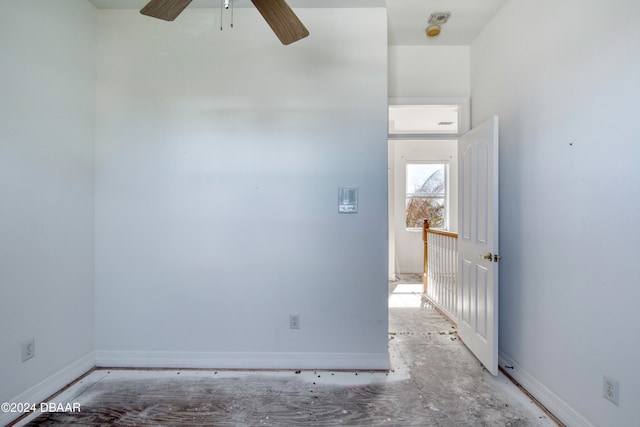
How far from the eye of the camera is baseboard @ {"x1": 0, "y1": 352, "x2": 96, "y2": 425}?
1.69 metres

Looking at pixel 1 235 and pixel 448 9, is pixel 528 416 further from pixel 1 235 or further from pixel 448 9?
pixel 1 235

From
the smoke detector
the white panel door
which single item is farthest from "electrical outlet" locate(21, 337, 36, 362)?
the smoke detector

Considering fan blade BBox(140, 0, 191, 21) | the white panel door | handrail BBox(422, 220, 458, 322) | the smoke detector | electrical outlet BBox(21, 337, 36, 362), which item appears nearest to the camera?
fan blade BBox(140, 0, 191, 21)

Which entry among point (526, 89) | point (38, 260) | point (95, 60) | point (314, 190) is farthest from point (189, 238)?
point (526, 89)

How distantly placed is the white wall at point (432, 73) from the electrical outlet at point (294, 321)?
2.27 metres

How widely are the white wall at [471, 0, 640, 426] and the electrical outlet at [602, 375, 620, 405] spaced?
0.02m

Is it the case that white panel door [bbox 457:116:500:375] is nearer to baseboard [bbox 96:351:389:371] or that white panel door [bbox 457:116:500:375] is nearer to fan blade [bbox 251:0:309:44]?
baseboard [bbox 96:351:389:371]

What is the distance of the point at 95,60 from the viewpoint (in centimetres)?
228

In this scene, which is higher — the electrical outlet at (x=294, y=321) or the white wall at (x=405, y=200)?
the white wall at (x=405, y=200)

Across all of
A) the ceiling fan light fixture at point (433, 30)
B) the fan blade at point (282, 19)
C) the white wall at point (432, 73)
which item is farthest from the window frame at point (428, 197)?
the fan blade at point (282, 19)

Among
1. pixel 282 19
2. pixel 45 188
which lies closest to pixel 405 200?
pixel 282 19

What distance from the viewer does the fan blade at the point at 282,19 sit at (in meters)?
1.35

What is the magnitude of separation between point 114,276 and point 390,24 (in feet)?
10.3

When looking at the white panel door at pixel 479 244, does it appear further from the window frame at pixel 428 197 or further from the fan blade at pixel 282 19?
the window frame at pixel 428 197
